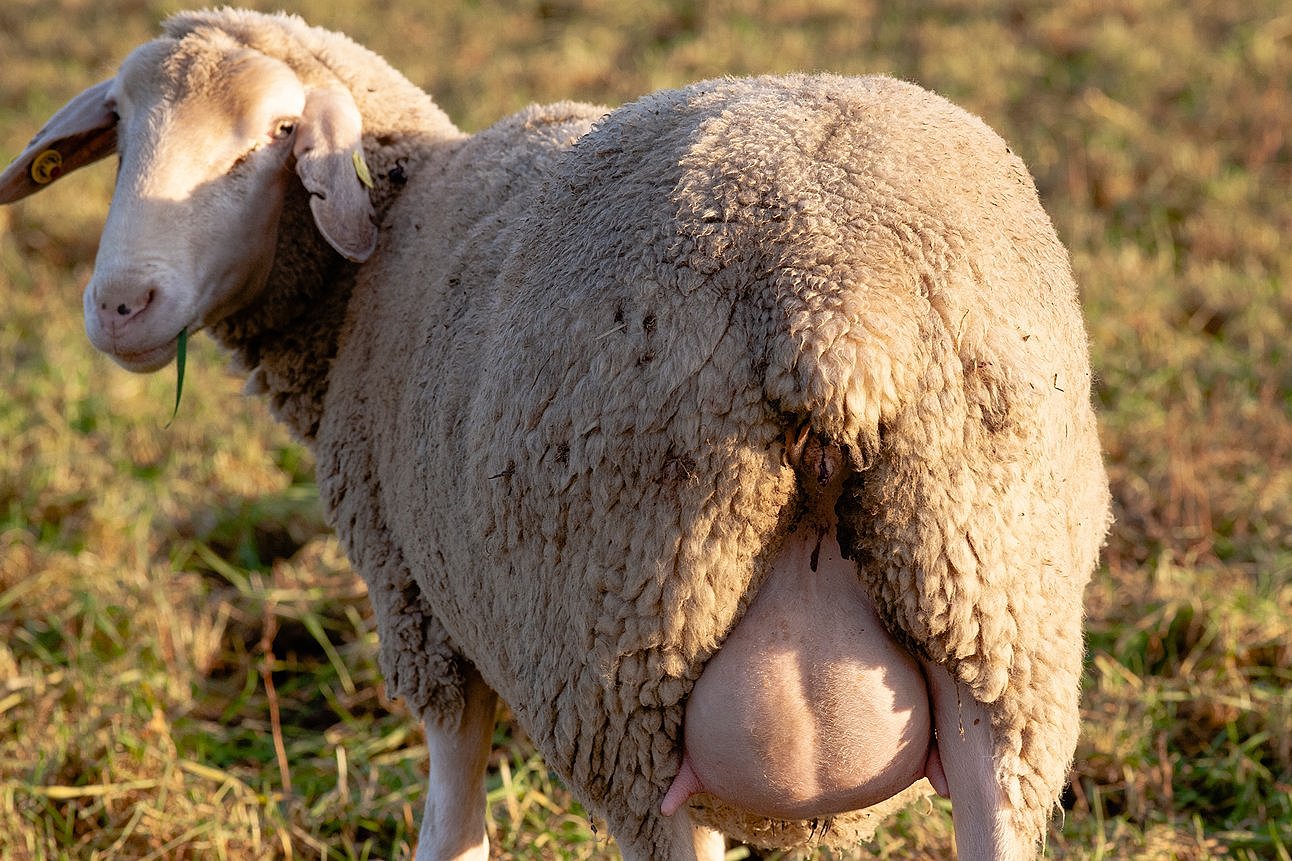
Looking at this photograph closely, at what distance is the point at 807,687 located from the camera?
5.38ft

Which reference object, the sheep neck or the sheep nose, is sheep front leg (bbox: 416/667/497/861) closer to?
the sheep neck

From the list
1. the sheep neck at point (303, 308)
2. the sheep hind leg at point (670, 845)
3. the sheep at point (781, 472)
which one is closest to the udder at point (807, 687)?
the sheep at point (781, 472)

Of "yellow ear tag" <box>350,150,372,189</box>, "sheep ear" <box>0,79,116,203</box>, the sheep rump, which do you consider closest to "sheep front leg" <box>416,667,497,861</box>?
the sheep rump

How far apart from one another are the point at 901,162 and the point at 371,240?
1.24 meters

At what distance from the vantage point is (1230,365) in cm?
445

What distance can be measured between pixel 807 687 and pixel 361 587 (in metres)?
2.21

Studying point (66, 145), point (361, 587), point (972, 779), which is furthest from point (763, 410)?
point (361, 587)

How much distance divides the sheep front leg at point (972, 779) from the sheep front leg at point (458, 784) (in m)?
1.00

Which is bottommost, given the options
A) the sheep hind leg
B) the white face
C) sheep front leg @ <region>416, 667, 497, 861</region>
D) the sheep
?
sheep front leg @ <region>416, 667, 497, 861</region>

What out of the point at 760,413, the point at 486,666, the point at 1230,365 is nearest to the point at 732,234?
the point at 760,413

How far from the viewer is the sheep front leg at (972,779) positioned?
1.64m

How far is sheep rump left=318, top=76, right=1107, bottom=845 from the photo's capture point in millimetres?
1543

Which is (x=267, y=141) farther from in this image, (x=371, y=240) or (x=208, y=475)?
(x=208, y=475)

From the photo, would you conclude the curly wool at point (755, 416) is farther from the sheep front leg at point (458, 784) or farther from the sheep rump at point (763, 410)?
the sheep front leg at point (458, 784)
